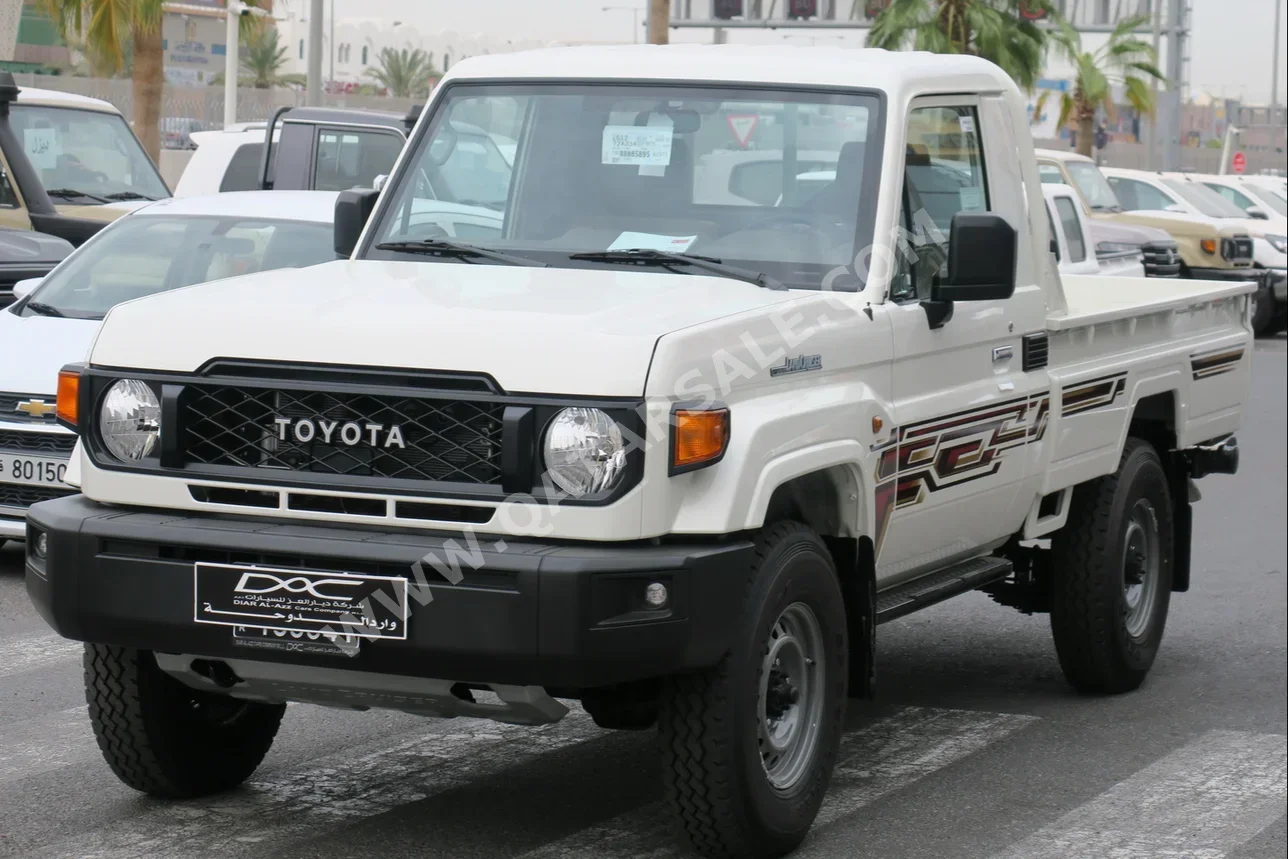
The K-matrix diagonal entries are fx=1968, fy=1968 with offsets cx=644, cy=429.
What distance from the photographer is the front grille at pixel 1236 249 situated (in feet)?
83.7

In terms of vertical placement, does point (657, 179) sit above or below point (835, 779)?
above

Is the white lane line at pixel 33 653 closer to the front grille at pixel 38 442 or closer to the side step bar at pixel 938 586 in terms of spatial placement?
the front grille at pixel 38 442

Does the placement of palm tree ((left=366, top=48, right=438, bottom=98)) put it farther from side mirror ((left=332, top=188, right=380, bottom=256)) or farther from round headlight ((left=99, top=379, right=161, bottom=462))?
round headlight ((left=99, top=379, right=161, bottom=462))

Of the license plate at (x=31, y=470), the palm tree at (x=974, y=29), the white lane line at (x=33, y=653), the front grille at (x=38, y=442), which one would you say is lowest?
the white lane line at (x=33, y=653)

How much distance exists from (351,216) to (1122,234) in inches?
614

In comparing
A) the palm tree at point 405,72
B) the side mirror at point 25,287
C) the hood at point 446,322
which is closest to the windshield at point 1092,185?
the side mirror at point 25,287

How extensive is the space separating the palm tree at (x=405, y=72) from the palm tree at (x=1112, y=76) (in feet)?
160

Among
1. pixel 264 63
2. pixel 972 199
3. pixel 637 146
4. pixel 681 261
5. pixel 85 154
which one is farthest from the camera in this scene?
pixel 264 63

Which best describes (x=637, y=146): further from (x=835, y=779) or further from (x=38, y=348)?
(x=38, y=348)

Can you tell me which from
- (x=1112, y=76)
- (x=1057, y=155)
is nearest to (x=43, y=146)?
(x=1057, y=155)

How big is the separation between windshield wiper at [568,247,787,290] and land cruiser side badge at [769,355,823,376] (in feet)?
1.13

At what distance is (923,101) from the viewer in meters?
6.12

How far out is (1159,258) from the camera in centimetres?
2083

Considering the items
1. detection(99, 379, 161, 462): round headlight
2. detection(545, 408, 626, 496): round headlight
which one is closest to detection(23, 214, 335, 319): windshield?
detection(99, 379, 161, 462): round headlight
